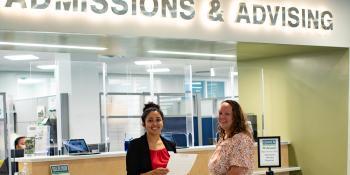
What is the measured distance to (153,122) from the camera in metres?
3.69

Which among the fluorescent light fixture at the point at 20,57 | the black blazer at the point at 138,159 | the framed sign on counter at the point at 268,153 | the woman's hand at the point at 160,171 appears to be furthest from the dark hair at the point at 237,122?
the fluorescent light fixture at the point at 20,57

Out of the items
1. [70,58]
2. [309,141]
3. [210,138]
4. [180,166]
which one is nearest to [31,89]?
[70,58]

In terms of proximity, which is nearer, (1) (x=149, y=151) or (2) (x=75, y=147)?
(1) (x=149, y=151)

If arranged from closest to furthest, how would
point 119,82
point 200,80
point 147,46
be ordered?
point 147,46, point 200,80, point 119,82

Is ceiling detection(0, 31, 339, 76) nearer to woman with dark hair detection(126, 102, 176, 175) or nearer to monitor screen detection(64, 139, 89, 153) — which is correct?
monitor screen detection(64, 139, 89, 153)

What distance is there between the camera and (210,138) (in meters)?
7.01

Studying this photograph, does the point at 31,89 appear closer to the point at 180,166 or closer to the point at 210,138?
the point at 210,138

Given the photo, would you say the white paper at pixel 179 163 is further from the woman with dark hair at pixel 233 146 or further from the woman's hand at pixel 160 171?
the woman with dark hair at pixel 233 146

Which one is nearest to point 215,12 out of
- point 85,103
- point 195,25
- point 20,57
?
point 195,25

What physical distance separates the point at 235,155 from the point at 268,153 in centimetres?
277

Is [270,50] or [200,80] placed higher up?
[270,50]

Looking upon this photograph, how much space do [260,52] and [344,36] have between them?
0.99 m

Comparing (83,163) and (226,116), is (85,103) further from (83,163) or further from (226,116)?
(226,116)

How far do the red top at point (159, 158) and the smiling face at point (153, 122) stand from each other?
14 centimetres
